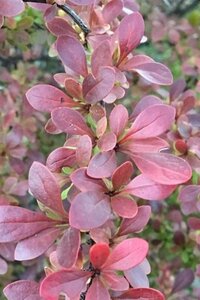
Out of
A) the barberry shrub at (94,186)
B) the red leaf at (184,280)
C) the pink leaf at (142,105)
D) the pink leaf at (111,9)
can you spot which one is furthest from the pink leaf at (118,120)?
the red leaf at (184,280)


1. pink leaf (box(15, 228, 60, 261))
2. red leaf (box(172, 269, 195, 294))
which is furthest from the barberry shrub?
red leaf (box(172, 269, 195, 294))

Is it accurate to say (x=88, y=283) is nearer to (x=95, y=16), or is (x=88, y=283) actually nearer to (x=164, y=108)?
(x=164, y=108)

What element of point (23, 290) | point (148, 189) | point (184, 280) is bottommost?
point (184, 280)

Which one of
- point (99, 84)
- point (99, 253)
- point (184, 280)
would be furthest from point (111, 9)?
point (184, 280)

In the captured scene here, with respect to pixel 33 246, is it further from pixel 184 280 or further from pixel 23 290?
pixel 184 280

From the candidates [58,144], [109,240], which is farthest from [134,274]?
[58,144]

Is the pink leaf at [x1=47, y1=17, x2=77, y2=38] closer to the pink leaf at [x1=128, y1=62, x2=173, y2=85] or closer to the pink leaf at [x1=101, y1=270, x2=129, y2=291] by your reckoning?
the pink leaf at [x1=128, y1=62, x2=173, y2=85]
